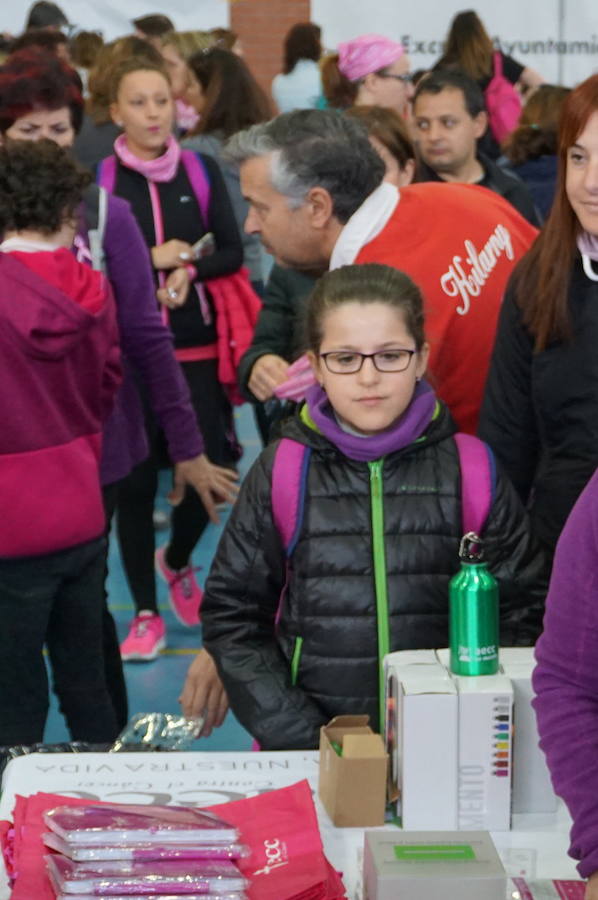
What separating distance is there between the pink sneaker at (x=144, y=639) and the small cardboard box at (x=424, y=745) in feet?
9.40

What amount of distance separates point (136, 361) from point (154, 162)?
4.55 ft

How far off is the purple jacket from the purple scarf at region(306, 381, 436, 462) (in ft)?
3.60

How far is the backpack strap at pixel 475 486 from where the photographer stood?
93.4 inches

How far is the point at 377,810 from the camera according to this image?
1.91 m

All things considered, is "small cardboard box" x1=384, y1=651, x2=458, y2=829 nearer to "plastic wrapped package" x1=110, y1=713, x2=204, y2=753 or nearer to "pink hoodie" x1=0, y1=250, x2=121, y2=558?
"plastic wrapped package" x1=110, y1=713, x2=204, y2=753

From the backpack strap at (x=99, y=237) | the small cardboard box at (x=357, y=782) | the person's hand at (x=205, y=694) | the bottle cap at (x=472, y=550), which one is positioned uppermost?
the backpack strap at (x=99, y=237)

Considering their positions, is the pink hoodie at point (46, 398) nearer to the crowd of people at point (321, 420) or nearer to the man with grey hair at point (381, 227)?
the crowd of people at point (321, 420)

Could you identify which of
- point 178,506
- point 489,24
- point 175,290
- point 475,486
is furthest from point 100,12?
point 475,486

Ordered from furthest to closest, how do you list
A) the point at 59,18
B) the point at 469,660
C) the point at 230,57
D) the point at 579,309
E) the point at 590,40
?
the point at 590,40
the point at 59,18
the point at 230,57
the point at 579,309
the point at 469,660

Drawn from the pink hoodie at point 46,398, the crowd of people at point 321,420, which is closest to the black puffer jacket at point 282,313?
the crowd of people at point 321,420

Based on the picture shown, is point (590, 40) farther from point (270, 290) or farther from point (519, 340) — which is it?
point (519, 340)

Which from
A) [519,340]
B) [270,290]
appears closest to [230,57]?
[270,290]

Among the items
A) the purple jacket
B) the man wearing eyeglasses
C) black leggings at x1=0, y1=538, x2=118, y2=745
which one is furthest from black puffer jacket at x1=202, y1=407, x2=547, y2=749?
the man wearing eyeglasses

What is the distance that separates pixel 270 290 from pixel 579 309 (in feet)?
5.84
